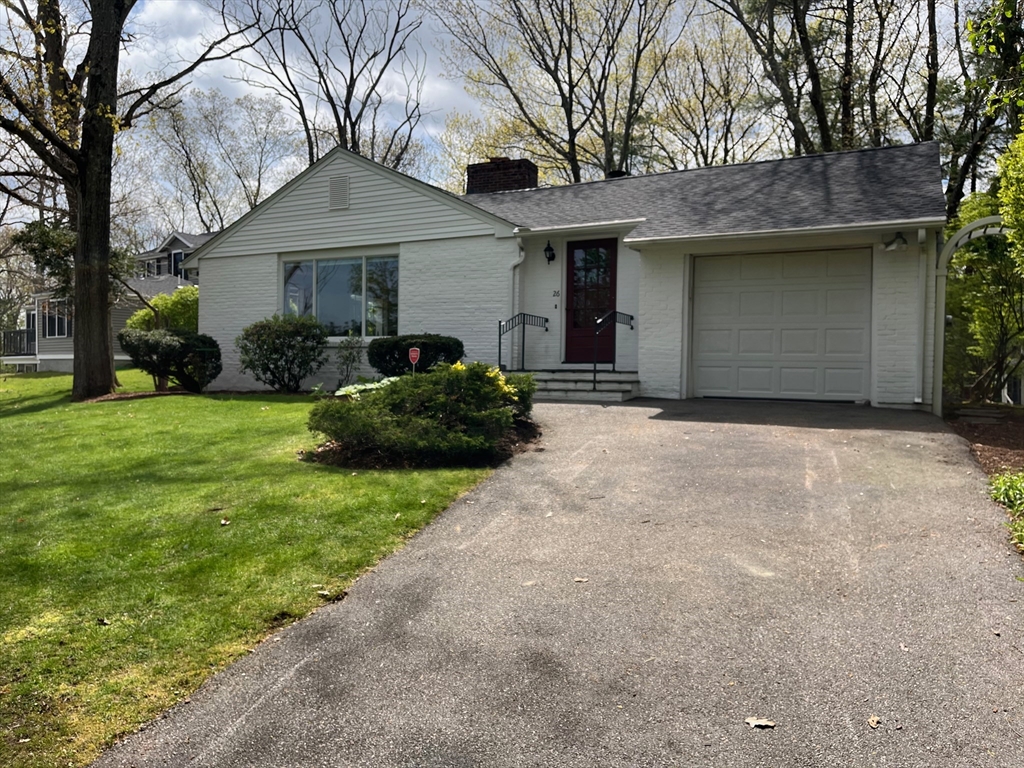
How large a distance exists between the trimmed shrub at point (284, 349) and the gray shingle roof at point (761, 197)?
14.5 feet

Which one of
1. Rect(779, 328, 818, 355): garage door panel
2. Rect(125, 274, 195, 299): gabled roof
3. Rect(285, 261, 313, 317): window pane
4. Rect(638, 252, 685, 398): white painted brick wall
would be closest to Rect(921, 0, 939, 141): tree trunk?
Rect(779, 328, 818, 355): garage door panel

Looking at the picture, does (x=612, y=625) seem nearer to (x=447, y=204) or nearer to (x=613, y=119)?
(x=447, y=204)

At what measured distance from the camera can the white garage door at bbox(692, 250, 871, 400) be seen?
10445mm

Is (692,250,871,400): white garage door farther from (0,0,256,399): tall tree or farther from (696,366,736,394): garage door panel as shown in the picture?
(0,0,256,399): tall tree

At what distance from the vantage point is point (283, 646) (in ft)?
10.8

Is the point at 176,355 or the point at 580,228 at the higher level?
the point at 580,228

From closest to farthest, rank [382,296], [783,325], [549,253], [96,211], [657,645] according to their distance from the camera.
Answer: [657,645] → [783,325] → [549,253] → [96,211] → [382,296]

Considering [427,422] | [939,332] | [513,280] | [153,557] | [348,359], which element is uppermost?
[513,280]

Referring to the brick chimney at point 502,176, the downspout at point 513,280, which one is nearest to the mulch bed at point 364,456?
the downspout at point 513,280

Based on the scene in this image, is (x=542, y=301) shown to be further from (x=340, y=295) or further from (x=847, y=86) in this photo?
(x=847, y=86)

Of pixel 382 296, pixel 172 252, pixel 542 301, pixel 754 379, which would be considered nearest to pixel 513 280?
pixel 542 301

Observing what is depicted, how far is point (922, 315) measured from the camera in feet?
32.0

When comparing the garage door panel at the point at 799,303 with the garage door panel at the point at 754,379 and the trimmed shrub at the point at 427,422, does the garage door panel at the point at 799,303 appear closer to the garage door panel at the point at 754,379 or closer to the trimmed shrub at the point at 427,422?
the garage door panel at the point at 754,379

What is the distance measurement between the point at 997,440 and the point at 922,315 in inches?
104
